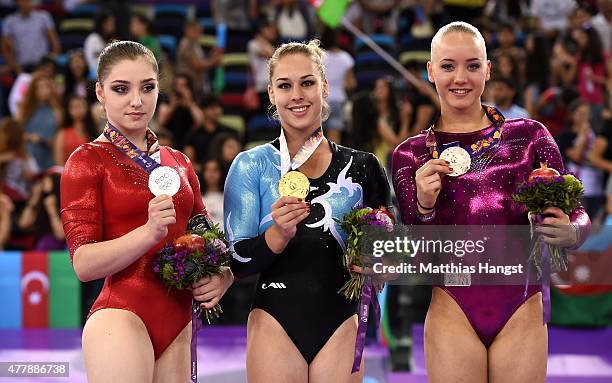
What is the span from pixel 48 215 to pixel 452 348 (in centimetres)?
557

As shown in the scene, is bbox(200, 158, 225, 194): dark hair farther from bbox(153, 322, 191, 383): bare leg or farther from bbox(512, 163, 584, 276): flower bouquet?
bbox(512, 163, 584, 276): flower bouquet

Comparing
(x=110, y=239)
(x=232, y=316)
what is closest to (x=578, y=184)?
(x=110, y=239)

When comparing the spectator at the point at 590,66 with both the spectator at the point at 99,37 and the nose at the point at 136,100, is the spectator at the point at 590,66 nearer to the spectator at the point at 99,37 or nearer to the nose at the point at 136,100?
the spectator at the point at 99,37

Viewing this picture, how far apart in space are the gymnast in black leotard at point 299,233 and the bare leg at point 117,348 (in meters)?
0.46

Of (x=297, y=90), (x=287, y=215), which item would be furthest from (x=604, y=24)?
(x=287, y=215)

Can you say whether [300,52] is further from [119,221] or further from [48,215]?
[48,215]

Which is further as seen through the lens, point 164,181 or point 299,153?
point 299,153

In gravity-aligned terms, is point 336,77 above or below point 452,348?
above

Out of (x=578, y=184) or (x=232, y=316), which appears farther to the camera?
(x=232, y=316)

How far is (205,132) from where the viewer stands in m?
8.97

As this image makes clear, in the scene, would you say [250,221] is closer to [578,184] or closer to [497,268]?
[497,268]

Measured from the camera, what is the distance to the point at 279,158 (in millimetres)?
3783

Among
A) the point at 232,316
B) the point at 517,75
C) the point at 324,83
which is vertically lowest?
the point at 232,316

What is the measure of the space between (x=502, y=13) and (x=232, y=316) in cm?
523
